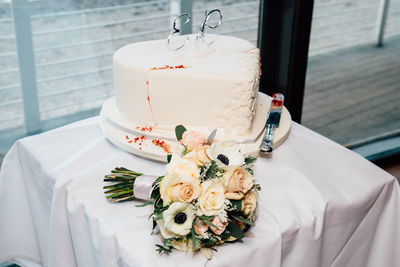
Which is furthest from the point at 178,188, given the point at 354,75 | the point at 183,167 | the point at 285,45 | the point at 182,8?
the point at 354,75

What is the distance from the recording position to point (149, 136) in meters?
1.27

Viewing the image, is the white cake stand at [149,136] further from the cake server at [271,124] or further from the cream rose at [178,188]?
the cream rose at [178,188]

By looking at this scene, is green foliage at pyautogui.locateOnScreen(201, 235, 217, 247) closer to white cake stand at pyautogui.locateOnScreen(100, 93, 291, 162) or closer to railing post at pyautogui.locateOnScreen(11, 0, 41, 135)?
white cake stand at pyautogui.locateOnScreen(100, 93, 291, 162)

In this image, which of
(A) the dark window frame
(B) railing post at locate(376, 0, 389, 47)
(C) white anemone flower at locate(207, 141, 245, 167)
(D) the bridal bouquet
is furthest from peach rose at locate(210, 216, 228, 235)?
(B) railing post at locate(376, 0, 389, 47)

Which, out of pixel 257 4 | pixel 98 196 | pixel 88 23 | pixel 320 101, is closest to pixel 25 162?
pixel 98 196

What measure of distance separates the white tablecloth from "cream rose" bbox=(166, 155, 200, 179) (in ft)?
0.47

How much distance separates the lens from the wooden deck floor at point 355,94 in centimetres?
254

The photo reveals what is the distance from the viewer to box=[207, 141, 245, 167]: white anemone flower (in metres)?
0.99

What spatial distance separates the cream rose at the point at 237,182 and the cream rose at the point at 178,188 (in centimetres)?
6

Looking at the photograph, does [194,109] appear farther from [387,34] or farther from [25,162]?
[387,34]

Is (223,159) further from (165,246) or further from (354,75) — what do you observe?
(354,75)

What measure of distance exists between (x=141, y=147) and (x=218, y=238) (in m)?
0.39

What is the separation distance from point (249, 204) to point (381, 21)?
76.0 inches

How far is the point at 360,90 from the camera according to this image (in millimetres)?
2672
